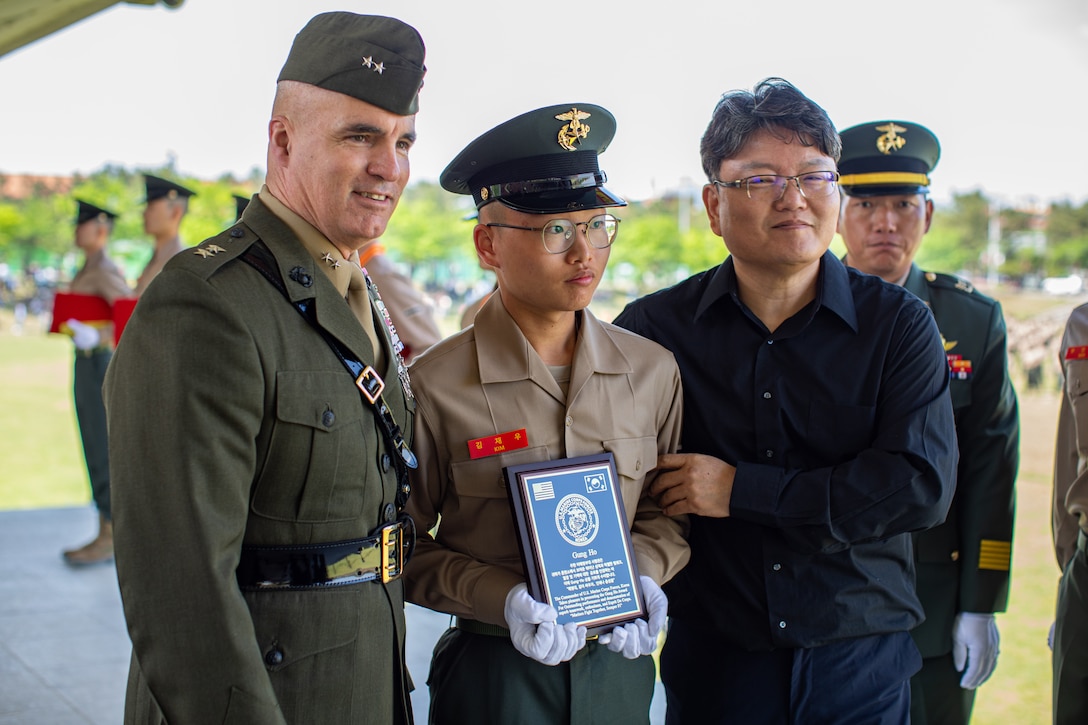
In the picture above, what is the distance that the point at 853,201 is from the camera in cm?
290

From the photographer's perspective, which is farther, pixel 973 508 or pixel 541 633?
pixel 973 508

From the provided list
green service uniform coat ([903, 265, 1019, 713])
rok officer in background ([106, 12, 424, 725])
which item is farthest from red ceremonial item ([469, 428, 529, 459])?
green service uniform coat ([903, 265, 1019, 713])

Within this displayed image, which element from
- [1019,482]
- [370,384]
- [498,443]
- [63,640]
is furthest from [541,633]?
[1019,482]

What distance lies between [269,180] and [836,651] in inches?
57.2

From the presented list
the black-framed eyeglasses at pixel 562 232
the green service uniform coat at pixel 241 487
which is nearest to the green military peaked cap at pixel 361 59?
the green service uniform coat at pixel 241 487

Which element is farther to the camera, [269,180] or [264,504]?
[269,180]

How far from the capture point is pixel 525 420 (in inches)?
71.4

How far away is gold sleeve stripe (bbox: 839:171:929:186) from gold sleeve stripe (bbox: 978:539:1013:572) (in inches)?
42.6

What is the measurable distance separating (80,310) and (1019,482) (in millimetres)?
8153

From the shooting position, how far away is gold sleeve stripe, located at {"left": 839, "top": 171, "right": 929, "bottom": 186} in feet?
9.27

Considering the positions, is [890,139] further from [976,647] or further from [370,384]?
[370,384]

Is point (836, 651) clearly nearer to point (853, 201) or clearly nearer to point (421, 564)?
point (421, 564)

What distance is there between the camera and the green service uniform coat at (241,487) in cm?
126

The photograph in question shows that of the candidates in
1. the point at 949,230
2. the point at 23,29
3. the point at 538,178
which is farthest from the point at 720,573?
the point at 949,230
